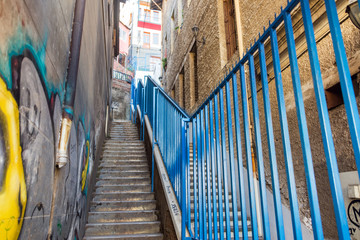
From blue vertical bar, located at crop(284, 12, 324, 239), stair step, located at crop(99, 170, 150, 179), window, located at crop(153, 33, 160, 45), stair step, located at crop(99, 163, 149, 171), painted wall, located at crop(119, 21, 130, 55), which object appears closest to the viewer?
blue vertical bar, located at crop(284, 12, 324, 239)

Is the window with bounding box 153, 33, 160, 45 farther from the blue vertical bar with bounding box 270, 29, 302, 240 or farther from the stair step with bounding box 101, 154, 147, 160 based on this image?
the blue vertical bar with bounding box 270, 29, 302, 240

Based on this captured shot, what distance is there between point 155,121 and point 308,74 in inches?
119

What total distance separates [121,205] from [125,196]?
0.80 ft

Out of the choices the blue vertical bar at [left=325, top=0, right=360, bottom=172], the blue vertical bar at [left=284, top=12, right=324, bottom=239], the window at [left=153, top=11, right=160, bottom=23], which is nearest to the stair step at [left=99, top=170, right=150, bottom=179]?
the blue vertical bar at [left=284, top=12, right=324, bottom=239]

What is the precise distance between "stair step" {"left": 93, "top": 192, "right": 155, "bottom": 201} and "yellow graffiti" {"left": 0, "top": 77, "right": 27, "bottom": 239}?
3.08 m

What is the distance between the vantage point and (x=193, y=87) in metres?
8.82

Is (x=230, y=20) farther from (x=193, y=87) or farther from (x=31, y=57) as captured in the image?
(x=31, y=57)

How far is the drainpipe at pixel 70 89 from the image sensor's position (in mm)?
1788

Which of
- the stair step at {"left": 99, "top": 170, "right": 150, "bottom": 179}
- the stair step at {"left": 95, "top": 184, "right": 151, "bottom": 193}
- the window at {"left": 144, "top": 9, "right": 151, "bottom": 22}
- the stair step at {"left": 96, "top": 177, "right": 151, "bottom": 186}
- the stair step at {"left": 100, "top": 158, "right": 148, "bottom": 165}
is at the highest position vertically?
the window at {"left": 144, "top": 9, "right": 151, "bottom": 22}

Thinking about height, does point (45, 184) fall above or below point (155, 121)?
below

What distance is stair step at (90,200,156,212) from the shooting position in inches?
151

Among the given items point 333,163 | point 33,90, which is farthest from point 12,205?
point 333,163

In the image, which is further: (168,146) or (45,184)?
(168,146)

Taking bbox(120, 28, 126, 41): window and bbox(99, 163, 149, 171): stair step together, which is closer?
bbox(99, 163, 149, 171): stair step
